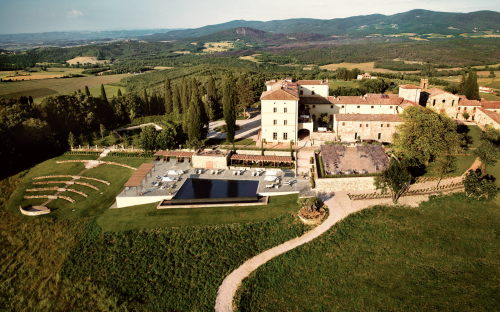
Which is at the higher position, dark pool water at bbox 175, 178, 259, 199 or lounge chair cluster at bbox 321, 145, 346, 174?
lounge chair cluster at bbox 321, 145, 346, 174

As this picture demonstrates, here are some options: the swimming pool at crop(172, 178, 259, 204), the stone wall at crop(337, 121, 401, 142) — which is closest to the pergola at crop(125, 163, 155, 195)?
the swimming pool at crop(172, 178, 259, 204)

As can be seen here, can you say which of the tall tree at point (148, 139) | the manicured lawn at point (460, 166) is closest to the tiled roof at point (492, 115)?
the manicured lawn at point (460, 166)

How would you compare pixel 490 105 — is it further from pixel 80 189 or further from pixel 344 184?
pixel 80 189

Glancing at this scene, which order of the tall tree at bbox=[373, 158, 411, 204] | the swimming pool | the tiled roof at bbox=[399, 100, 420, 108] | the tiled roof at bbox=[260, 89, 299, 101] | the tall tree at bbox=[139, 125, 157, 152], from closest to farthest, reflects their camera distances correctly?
1. the tall tree at bbox=[373, 158, 411, 204]
2. the swimming pool
3. the tiled roof at bbox=[260, 89, 299, 101]
4. the tall tree at bbox=[139, 125, 157, 152]
5. the tiled roof at bbox=[399, 100, 420, 108]

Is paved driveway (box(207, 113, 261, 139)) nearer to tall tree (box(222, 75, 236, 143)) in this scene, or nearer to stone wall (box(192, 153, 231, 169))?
tall tree (box(222, 75, 236, 143))

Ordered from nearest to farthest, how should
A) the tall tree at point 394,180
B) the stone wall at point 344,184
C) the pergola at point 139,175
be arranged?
the tall tree at point 394,180, the stone wall at point 344,184, the pergola at point 139,175

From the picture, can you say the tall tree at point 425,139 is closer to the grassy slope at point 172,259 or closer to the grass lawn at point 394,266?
the grass lawn at point 394,266
